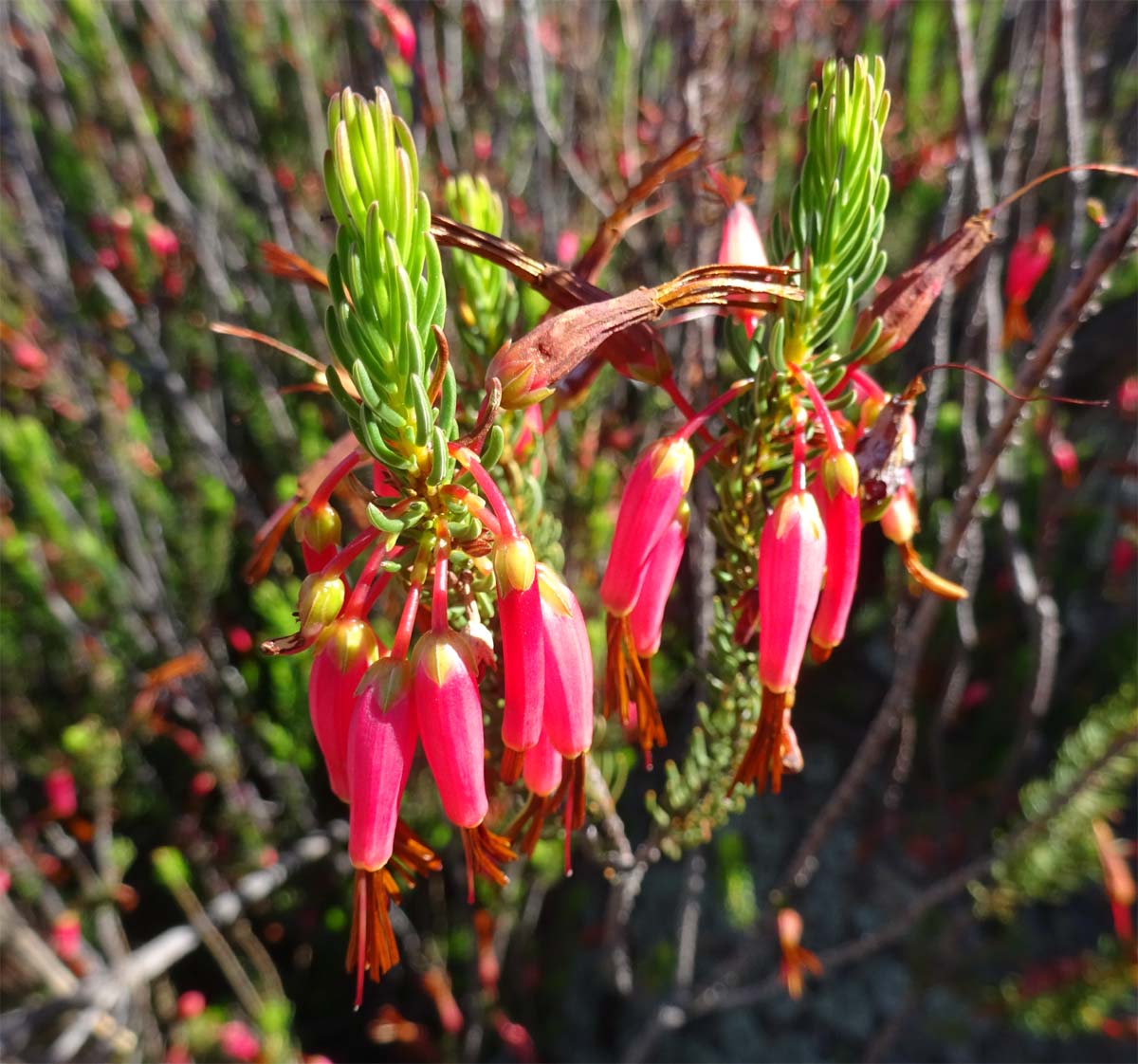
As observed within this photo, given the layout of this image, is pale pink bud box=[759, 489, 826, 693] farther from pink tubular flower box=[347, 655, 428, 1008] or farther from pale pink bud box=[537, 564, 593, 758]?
pink tubular flower box=[347, 655, 428, 1008]

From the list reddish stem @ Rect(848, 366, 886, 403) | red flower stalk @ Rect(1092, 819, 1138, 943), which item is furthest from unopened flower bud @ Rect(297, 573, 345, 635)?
red flower stalk @ Rect(1092, 819, 1138, 943)

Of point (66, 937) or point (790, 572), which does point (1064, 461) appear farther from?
A: point (66, 937)

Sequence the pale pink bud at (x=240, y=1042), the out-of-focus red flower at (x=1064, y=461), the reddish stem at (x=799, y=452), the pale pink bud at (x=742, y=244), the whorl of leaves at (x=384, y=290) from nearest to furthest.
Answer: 1. the whorl of leaves at (x=384, y=290)
2. the reddish stem at (x=799, y=452)
3. the pale pink bud at (x=742, y=244)
4. the out-of-focus red flower at (x=1064, y=461)
5. the pale pink bud at (x=240, y=1042)

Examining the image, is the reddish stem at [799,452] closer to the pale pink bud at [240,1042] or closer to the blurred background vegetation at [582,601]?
the blurred background vegetation at [582,601]

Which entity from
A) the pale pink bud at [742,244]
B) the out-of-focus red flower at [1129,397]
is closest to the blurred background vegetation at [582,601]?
the out-of-focus red flower at [1129,397]

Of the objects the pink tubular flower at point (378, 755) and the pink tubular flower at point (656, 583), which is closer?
the pink tubular flower at point (378, 755)

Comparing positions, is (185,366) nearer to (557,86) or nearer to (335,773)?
(557,86)

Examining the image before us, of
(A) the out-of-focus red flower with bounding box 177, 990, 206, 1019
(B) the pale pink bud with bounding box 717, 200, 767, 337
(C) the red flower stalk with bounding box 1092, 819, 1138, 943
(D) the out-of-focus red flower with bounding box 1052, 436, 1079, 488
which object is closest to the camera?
(B) the pale pink bud with bounding box 717, 200, 767, 337
